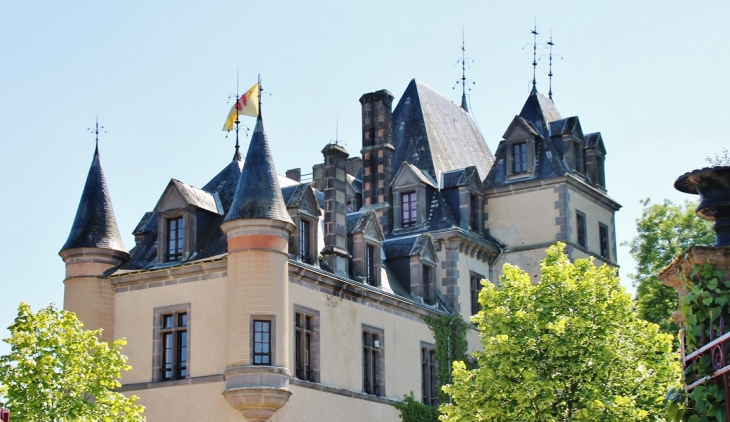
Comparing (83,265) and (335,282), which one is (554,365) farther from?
(83,265)

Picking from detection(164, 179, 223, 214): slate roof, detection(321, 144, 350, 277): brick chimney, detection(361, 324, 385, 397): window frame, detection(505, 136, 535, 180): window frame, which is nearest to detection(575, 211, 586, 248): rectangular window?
detection(505, 136, 535, 180): window frame

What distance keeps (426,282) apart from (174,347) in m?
9.43

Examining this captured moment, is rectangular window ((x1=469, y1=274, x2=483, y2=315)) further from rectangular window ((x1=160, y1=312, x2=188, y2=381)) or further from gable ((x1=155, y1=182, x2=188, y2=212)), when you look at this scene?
gable ((x1=155, y1=182, x2=188, y2=212))

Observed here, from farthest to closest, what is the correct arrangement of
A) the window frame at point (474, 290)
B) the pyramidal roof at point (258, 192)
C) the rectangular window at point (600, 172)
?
the rectangular window at point (600, 172)
the window frame at point (474, 290)
the pyramidal roof at point (258, 192)

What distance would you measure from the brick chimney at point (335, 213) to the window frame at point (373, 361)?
77.8 inches

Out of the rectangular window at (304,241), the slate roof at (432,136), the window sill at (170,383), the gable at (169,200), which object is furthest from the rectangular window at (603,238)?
the window sill at (170,383)

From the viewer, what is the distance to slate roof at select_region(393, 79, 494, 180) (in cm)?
4303

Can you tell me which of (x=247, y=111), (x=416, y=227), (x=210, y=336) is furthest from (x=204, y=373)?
(x=416, y=227)

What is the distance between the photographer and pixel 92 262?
33906mm

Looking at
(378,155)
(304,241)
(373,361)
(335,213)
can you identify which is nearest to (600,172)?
(378,155)

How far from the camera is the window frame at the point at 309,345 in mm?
32625

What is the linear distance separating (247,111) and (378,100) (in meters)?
6.53

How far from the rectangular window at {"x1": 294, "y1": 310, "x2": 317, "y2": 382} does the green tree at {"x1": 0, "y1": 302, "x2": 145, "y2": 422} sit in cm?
541

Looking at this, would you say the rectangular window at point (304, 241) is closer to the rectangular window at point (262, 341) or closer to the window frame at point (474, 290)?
the rectangular window at point (262, 341)
